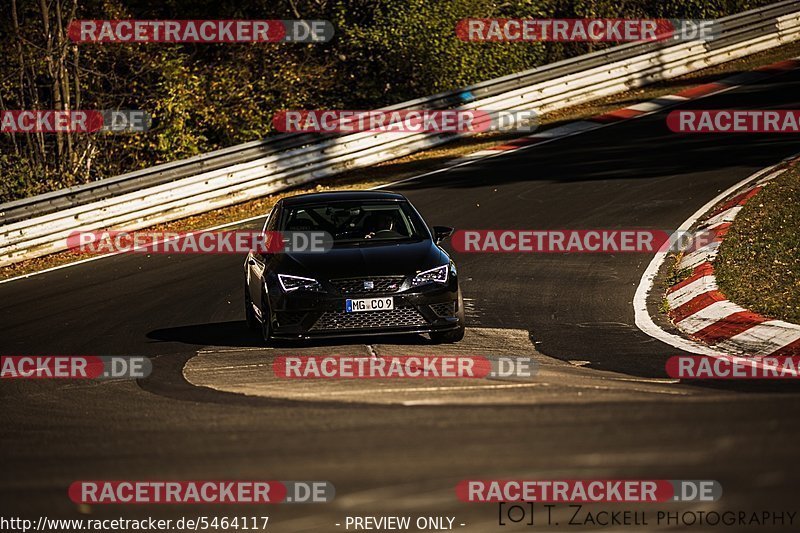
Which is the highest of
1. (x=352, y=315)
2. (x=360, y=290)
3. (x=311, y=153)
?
(x=311, y=153)

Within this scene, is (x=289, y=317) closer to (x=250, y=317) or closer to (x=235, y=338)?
(x=235, y=338)

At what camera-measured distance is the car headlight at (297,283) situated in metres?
10.4

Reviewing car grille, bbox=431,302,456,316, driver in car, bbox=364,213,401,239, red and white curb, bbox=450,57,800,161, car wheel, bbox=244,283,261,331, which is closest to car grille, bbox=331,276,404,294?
car grille, bbox=431,302,456,316

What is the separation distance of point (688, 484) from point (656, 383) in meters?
2.70

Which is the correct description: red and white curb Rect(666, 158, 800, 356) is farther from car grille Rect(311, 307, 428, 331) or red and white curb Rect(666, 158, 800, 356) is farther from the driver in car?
the driver in car

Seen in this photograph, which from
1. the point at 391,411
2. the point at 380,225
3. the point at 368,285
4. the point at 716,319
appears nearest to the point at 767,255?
the point at 716,319

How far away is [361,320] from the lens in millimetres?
10250

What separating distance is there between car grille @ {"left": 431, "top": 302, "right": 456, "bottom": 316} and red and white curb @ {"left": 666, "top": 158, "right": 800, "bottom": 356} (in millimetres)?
2241

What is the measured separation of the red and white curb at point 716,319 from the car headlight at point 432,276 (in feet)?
7.76

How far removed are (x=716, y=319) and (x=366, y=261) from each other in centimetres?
338

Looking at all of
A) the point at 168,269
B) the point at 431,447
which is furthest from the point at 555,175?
the point at 431,447

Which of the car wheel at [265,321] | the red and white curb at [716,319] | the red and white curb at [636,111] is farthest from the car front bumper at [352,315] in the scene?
the red and white curb at [636,111]

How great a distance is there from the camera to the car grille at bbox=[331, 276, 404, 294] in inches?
405

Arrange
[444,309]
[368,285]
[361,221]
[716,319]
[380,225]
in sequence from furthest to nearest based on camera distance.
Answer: [361,221] → [380,225] → [716,319] → [444,309] → [368,285]
